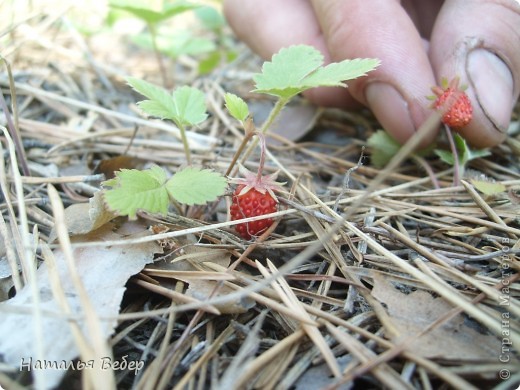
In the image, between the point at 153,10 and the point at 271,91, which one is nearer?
the point at 271,91

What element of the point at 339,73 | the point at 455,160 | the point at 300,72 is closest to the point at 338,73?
the point at 339,73

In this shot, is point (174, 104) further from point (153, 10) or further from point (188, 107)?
point (153, 10)

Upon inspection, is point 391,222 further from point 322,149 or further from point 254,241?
point 322,149

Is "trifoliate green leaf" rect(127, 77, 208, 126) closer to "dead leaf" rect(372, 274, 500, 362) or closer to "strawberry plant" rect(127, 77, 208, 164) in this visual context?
"strawberry plant" rect(127, 77, 208, 164)

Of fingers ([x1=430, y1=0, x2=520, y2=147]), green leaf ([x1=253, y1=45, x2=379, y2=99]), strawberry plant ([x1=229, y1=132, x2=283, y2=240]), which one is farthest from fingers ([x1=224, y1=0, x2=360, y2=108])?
strawberry plant ([x1=229, y1=132, x2=283, y2=240])

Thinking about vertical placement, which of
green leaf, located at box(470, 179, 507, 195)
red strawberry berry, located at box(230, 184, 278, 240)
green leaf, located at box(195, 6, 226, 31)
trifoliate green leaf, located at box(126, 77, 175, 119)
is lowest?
green leaf, located at box(470, 179, 507, 195)

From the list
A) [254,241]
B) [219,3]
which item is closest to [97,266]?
[254,241]
